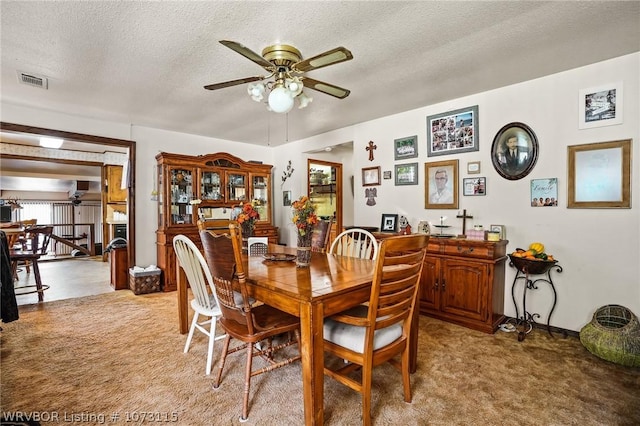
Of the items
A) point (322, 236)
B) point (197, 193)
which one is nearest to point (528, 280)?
point (322, 236)

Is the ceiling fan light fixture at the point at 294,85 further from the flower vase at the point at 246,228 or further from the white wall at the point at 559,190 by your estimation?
the white wall at the point at 559,190

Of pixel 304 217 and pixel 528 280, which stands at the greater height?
pixel 304 217

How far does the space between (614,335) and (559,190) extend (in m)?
1.23

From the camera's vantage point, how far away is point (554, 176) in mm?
2766

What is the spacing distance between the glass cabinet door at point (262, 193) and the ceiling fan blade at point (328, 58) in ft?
11.8

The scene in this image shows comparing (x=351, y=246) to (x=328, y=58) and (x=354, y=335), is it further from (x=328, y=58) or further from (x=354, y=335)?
(x=328, y=58)

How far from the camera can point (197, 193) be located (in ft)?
15.3

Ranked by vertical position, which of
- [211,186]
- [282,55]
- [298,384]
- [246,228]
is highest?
[282,55]

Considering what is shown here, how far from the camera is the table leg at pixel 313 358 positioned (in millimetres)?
1395

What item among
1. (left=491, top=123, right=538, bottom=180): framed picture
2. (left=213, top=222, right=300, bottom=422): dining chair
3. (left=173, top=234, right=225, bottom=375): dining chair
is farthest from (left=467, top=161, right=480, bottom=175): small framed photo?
(left=173, top=234, right=225, bottom=375): dining chair

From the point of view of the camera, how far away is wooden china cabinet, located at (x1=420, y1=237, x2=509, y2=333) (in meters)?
2.78

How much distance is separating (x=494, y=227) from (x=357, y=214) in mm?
1880

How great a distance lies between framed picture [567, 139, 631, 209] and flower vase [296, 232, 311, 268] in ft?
7.92

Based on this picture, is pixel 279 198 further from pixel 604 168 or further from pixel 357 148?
pixel 604 168
